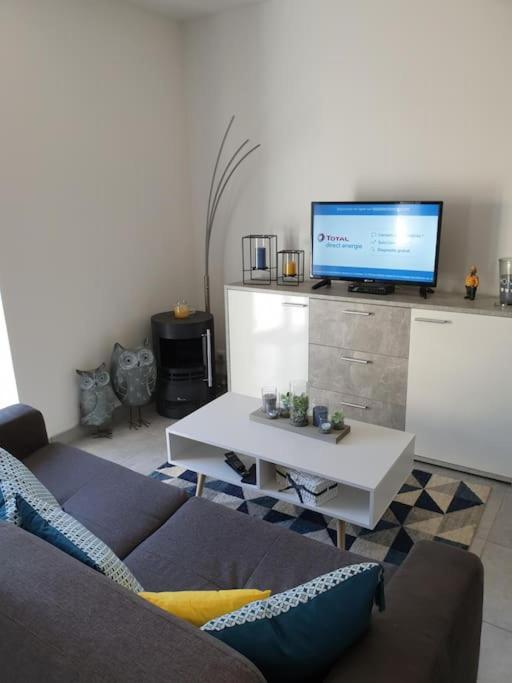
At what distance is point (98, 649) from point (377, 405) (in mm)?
2453

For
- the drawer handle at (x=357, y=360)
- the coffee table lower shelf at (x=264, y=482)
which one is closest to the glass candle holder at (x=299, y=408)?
the coffee table lower shelf at (x=264, y=482)

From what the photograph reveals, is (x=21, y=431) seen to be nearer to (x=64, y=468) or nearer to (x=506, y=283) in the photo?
(x=64, y=468)

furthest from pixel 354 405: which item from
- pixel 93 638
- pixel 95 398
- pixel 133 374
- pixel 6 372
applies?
pixel 93 638

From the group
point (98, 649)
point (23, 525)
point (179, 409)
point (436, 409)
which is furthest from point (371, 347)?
point (98, 649)

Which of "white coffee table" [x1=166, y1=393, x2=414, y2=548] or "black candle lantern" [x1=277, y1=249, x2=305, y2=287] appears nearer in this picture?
"white coffee table" [x1=166, y1=393, x2=414, y2=548]

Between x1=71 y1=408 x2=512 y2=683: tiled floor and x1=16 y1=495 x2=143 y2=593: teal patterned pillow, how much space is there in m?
1.23

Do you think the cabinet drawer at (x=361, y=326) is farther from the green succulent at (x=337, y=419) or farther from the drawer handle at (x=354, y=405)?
the green succulent at (x=337, y=419)

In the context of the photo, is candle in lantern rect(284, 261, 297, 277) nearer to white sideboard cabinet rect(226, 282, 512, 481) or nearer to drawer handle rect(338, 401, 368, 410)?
white sideboard cabinet rect(226, 282, 512, 481)

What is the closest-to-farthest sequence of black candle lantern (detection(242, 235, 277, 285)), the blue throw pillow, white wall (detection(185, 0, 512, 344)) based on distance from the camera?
the blue throw pillow, white wall (detection(185, 0, 512, 344)), black candle lantern (detection(242, 235, 277, 285))

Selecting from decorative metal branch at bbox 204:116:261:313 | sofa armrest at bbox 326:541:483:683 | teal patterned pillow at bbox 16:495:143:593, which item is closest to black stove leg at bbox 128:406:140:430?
decorative metal branch at bbox 204:116:261:313

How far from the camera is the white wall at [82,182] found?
9.62ft

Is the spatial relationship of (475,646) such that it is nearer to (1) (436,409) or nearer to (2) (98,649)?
(2) (98,649)

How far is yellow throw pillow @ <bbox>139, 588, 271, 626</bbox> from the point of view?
1137mm

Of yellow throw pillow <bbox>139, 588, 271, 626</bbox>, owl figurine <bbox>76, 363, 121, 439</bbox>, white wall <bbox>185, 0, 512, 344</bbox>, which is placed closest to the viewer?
yellow throw pillow <bbox>139, 588, 271, 626</bbox>
